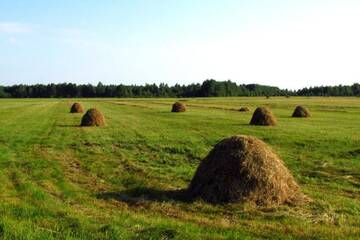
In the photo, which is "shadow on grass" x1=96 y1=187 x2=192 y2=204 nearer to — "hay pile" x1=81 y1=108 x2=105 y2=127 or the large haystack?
the large haystack

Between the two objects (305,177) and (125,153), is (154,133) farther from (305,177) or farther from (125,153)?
(305,177)

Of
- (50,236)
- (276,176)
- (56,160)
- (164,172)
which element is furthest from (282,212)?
(56,160)

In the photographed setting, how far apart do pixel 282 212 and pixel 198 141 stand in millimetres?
16748

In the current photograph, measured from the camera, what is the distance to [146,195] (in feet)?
48.4

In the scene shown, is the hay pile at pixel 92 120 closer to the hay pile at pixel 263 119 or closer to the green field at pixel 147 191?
the green field at pixel 147 191

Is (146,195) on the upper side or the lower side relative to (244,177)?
lower

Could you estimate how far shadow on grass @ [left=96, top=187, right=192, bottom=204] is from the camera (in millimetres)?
14180

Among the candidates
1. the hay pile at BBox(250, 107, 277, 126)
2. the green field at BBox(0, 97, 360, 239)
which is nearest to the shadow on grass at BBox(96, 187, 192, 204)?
the green field at BBox(0, 97, 360, 239)

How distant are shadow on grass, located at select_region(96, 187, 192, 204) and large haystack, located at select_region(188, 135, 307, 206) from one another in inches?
16.0

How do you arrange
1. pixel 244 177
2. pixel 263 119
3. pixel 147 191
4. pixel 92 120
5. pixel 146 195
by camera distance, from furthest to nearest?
pixel 92 120 → pixel 263 119 → pixel 147 191 → pixel 146 195 → pixel 244 177

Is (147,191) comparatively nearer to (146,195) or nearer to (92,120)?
(146,195)

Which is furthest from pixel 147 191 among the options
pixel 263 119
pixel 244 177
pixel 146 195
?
pixel 263 119

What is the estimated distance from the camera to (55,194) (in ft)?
49.2

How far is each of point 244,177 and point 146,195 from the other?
290 centimetres
